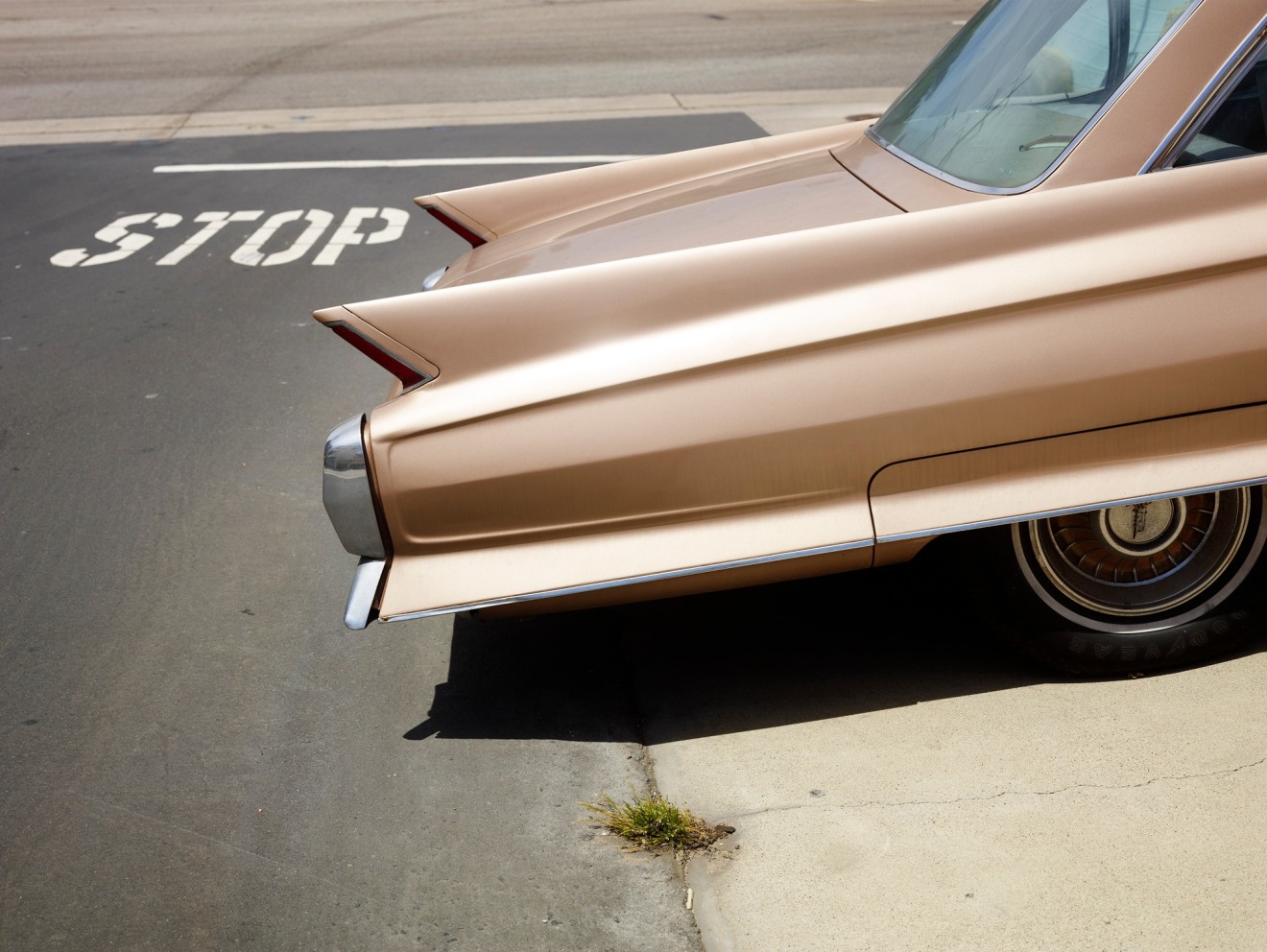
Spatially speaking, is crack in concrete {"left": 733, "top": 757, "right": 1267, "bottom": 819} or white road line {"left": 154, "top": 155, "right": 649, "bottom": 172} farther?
white road line {"left": 154, "top": 155, "right": 649, "bottom": 172}

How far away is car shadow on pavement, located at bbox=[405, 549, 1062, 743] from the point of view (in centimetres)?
338

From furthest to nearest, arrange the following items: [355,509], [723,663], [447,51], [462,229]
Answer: [447,51] → [462,229] → [723,663] → [355,509]

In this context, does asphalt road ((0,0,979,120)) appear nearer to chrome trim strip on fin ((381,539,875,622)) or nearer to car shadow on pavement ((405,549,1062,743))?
car shadow on pavement ((405,549,1062,743))

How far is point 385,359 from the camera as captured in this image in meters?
3.00

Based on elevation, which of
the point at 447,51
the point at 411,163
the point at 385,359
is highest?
the point at 385,359

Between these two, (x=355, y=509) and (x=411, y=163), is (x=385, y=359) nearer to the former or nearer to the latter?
(x=355, y=509)

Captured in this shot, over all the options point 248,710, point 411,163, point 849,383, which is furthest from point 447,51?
point 849,383

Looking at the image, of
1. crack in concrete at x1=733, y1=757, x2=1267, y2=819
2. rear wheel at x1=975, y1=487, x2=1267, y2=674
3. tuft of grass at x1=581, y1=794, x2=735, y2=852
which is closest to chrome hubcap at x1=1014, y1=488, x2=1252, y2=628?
rear wheel at x1=975, y1=487, x2=1267, y2=674

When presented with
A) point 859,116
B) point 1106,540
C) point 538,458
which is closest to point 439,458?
point 538,458

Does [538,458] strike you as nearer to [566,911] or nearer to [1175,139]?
[566,911]

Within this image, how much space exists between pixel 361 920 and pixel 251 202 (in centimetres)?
735

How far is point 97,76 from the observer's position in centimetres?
1511

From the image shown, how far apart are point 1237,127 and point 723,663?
193cm

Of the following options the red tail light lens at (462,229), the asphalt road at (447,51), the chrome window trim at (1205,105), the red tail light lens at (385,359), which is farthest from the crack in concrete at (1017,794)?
the asphalt road at (447,51)
